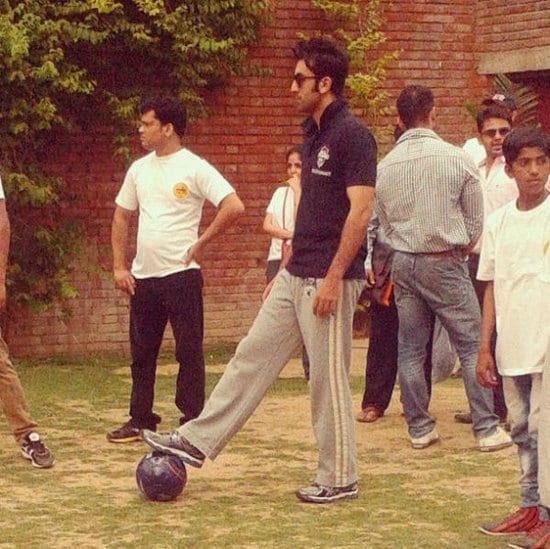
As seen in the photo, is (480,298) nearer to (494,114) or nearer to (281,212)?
(494,114)

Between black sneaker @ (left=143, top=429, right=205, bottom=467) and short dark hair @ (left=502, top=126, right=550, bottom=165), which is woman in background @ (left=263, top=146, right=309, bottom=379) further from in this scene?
short dark hair @ (left=502, top=126, right=550, bottom=165)

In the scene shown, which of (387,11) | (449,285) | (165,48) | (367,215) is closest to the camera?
(367,215)

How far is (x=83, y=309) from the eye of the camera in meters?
13.9

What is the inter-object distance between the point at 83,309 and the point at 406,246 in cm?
552

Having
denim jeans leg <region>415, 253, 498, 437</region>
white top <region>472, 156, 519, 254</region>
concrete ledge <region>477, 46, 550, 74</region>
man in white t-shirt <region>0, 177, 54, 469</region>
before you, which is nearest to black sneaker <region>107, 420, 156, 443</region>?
man in white t-shirt <region>0, 177, 54, 469</region>

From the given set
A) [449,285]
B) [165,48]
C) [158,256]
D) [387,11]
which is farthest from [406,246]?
[387,11]

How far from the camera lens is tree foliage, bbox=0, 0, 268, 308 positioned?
42.2 feet

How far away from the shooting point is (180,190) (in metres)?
8.89

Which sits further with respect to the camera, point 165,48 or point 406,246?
point 165,48

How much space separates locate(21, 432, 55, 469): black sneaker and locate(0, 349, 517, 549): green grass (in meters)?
0.06

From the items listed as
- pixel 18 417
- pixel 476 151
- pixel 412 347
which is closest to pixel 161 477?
pixel 18 417

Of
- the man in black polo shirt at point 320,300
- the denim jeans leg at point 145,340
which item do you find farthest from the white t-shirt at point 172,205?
the man in black polo shirt at point 320,300

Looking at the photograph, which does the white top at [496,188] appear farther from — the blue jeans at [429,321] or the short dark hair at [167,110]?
the short dark hair at [167,110]

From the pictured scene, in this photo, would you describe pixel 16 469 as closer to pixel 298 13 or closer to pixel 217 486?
pixel 217 486
